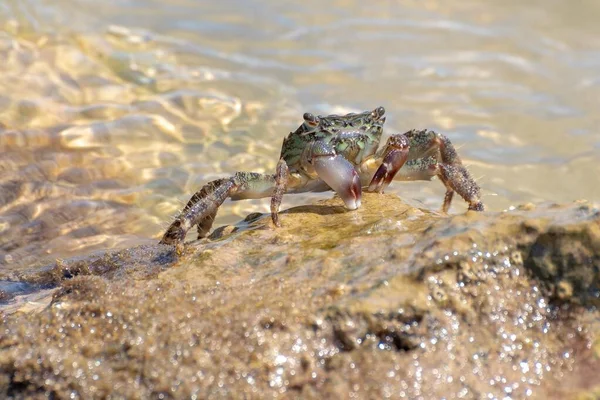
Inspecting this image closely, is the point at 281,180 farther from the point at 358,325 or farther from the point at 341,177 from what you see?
the point at 358,325

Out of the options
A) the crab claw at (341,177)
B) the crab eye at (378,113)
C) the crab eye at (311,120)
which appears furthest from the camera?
the crab eye at (378,113)

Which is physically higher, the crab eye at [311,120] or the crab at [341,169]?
the crab eye at [311,120]

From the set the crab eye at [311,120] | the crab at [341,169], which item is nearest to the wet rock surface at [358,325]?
the crab at [341,169]

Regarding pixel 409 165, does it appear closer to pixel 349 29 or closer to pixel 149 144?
pixel 149 144

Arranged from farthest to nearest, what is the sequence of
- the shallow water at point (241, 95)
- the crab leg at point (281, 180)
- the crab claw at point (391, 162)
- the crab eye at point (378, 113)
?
the shallow water at point (241, 95) < the crab eye at point (378, 113) < the crab claw at point (391, 162) < the crab leg at point (281, 180)

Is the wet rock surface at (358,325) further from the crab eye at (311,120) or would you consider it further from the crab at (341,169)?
the crab eye at (311,120)

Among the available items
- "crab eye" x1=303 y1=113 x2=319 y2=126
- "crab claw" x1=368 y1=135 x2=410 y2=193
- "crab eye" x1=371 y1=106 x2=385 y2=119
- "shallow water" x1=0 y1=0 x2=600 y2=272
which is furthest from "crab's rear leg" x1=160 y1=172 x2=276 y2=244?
"shallow water" x1=0 y1=0 x2=600 y2=272

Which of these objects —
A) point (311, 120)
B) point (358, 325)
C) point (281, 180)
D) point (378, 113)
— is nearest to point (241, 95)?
point (378, 113)

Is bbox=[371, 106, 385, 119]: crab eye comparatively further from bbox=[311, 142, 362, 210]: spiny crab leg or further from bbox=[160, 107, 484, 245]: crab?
bbox=[311, 142, 362, 210]: spiny crab leg
